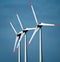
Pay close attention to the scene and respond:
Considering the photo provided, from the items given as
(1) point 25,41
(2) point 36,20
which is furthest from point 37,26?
(1) point 25,41

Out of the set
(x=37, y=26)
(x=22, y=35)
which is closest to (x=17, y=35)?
(x=22, y=35)

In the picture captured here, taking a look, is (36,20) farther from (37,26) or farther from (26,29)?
(26,29)

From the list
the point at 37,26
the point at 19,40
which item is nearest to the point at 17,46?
the point at 19,40

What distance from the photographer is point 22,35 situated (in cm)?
8225

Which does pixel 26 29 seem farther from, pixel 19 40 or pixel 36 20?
pixel 36 20

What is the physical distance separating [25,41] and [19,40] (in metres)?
1.92

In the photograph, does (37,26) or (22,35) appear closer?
(37,26)

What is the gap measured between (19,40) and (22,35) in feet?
3.46

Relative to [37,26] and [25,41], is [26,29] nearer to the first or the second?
[25,41]

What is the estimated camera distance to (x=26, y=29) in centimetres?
8125

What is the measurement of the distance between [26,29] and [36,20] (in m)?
8.84

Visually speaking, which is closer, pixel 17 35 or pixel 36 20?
pixel 36 20

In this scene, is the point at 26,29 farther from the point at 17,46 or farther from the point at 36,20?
the point at 36,20

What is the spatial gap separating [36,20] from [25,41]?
8883mm
